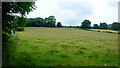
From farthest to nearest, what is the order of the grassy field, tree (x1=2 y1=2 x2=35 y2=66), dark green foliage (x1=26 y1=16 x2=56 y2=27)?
1. dark green foliage (x1=26 y1=16 x2=56 y2=27)
2. the grassy field
3. tree (x1=2 y1=2 x2=35 y2=66)

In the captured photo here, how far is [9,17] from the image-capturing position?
9.43 m

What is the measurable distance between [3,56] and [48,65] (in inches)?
114

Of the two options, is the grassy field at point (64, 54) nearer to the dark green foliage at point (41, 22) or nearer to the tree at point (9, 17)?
the tree at point (9, 17)

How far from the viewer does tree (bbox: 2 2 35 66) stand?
9008 millimetres

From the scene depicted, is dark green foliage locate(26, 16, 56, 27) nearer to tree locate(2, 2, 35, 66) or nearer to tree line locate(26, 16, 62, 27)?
A: tree line locate(26, 16, 62, 27)

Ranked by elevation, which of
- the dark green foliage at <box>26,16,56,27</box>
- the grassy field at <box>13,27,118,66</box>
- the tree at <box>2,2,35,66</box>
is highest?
the dark green foliage at <box>26,16,56,27</box>

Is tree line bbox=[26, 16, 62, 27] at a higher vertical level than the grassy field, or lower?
higher

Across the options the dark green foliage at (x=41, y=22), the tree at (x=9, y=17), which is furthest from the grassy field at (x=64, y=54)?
the dark green foliage at (x=41, y=22)

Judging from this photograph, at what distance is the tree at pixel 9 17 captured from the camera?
9.01 meters

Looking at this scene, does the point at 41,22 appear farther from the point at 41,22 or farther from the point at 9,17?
the point at 9,17

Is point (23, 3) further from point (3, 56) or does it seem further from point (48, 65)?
point (48, 65)

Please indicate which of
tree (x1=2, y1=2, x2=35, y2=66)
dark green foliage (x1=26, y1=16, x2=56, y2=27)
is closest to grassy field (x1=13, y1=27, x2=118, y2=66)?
tree (x1=2, y1=2, x2=35, y2=66)

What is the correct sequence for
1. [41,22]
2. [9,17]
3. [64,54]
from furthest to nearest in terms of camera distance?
1. [41,22]
2. [64,54]
3. [9,17]

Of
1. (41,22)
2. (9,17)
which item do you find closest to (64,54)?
(9,17)
